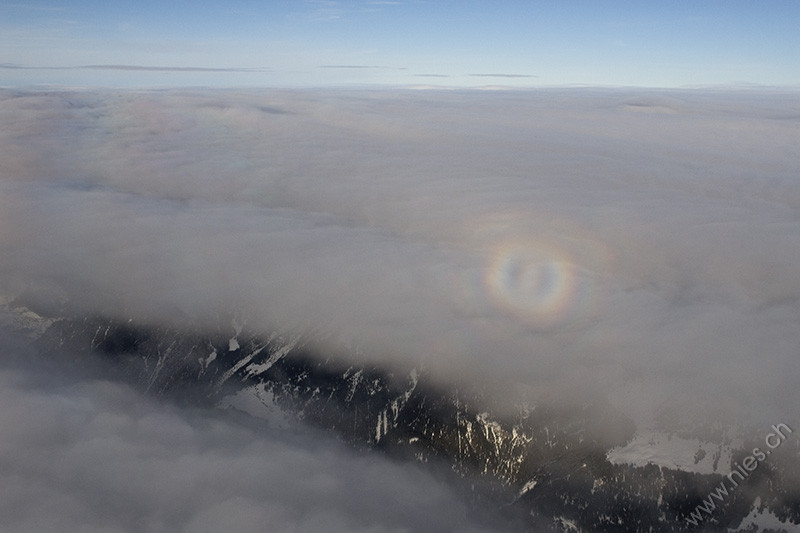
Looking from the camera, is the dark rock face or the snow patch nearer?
the snow patch

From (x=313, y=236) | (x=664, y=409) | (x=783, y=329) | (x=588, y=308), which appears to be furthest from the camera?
(x=313, y=236)

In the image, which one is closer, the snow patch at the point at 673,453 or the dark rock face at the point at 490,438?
the snow patch at the point at 673,453

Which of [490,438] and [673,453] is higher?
[673,453]

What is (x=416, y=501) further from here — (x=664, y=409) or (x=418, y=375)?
(x=664, y=409)

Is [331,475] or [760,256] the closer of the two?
[760,256]

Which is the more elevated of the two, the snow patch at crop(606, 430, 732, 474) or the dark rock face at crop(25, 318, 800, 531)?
the snow patch at crop(606, 430, 732, 474)

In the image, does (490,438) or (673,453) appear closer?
(673,453)

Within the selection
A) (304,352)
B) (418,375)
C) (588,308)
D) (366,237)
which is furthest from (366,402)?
(588,308)

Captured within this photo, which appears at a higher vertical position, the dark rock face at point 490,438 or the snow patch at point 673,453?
the snow patch at point 673,453
